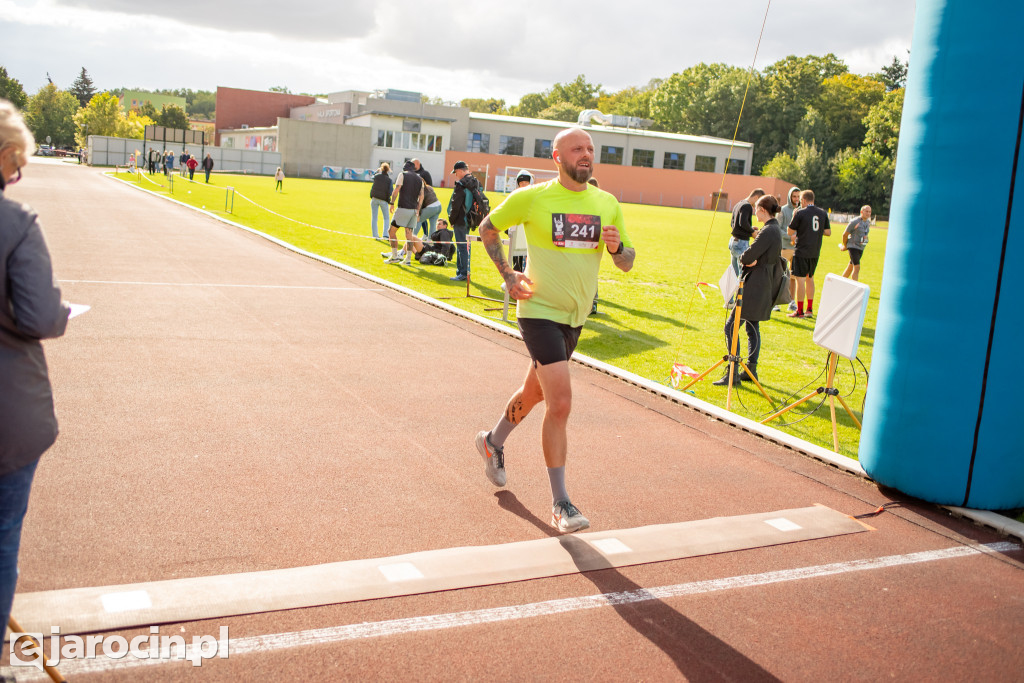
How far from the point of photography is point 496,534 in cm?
481

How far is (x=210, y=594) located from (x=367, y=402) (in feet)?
11.9

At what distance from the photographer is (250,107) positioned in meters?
113

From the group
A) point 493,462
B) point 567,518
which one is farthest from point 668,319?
point 567,518

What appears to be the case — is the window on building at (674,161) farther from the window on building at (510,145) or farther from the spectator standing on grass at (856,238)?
the spectator standing on grass at (856,238)

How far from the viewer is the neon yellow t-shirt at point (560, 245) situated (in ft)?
16.2

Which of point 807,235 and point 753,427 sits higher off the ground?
point 807,235

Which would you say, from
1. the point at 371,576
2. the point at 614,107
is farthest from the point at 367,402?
the point at 614,107

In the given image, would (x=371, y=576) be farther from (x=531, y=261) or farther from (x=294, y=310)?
(x=294, y=310)

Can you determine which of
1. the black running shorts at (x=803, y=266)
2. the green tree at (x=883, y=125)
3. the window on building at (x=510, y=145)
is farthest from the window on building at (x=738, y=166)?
the black running shorts at (x=803, y=266)

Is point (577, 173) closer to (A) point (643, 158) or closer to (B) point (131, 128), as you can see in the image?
(A) point (643, 158)

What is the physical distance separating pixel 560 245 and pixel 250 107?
11796cm

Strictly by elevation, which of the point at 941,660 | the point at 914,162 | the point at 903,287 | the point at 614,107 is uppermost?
the point at 614,107

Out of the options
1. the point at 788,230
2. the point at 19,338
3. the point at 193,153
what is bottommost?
the point at 19,338

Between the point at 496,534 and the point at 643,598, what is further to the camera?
the point at 496,534
